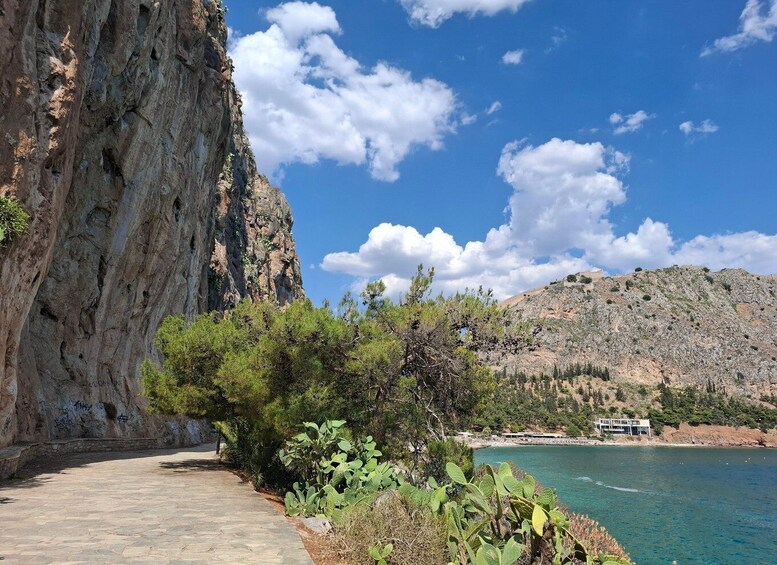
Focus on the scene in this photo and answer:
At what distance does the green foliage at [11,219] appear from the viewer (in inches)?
534

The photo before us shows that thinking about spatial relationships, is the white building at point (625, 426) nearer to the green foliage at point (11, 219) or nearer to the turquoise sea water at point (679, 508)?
the turquoise sea water at point (679, 508)

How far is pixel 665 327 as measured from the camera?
155 m

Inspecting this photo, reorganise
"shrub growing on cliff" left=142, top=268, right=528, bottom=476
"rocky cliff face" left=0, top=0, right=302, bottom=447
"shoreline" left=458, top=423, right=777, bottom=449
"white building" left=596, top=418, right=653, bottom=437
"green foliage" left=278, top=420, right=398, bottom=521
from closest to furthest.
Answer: "green foliage" left=278, top=420, right=398, bottom=521 → "shrub growing on cliff" left=142, top=268, right=528, bottom=476 → "rocky cliff face" left=0, top=0, right=302, bottom=447 → "shoreline" left=458, top=423, right=777, bottom=449 → "white building" left=596, top=418, right=653, bottom=437

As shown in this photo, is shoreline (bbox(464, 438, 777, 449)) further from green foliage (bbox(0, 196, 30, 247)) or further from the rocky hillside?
green foliage (bbox(0, 196, 30, 247))

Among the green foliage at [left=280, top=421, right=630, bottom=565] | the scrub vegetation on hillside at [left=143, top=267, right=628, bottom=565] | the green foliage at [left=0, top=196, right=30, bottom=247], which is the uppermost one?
the green foliage at [left=0, top=196, right=30, bottom=247]

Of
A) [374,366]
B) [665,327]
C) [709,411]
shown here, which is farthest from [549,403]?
[374,366]

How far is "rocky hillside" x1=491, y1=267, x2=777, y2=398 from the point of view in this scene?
5566 inches

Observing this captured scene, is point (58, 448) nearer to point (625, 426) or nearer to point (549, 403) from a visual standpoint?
point (625, 426)

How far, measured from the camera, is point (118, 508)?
375 inches

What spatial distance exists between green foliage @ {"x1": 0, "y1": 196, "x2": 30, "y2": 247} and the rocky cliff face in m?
0.58

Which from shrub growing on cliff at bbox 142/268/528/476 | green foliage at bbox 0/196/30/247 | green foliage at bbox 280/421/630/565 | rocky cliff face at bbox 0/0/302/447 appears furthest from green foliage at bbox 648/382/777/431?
green foliage at bbox 0/196/30/247

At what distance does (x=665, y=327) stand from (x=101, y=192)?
160m

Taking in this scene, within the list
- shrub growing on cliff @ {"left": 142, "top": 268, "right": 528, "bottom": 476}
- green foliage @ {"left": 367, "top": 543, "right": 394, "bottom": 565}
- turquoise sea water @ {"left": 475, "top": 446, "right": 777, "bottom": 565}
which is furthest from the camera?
turquoise sea water @ {"left": 475, "top": 446, "right": 777, "bottom": 565}

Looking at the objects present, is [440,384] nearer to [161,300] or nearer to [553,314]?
Answer: [161,300]
